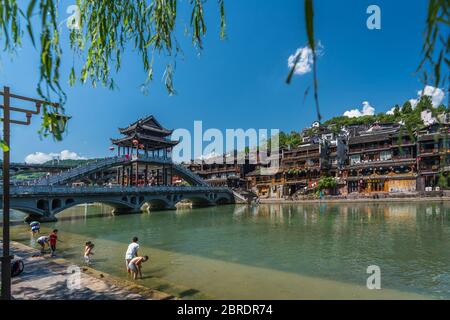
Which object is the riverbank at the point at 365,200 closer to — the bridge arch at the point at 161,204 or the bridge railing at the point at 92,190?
the bridge railing at the point at 92,190

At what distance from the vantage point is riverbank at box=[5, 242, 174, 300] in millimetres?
8118

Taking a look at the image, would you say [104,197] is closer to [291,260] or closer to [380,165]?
[291,260]

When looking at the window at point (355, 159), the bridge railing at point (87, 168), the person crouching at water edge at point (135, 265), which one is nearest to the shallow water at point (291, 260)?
the person crouching at water edge at point (135, 265)

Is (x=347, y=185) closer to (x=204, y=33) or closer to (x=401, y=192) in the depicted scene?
(x=401, y=192)

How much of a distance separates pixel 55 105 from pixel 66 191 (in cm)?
3839

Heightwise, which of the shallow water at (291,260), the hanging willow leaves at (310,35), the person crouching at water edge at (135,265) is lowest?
the shallow water at (291,260)

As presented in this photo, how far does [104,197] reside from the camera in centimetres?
4272

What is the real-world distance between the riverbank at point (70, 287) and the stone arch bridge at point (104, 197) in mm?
26048

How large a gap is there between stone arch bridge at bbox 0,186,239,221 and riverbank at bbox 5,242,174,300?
2605 centimetres

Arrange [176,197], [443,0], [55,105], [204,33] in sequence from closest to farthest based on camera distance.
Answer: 1. [443,0]
2. [55,105]
3. [204,33]
4. [176,197]

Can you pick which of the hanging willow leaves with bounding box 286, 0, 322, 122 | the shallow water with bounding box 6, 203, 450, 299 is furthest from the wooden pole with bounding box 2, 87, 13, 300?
the hanging willow leaves with bounding box 286, 0, 322, 122

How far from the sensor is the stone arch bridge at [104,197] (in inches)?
1320
